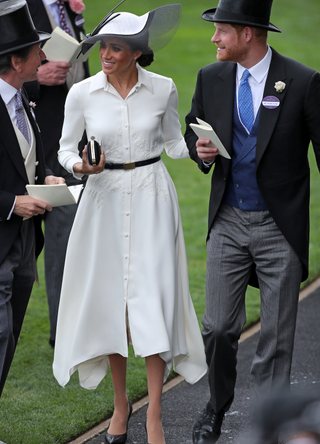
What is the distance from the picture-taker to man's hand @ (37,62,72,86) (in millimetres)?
5507

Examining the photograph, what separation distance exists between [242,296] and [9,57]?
6.31 feet

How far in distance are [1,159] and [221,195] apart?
126 centimetres


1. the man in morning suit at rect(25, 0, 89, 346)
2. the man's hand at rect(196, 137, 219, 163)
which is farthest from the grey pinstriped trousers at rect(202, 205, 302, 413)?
the man in morning suit at rect(25, 0, 89, 346)

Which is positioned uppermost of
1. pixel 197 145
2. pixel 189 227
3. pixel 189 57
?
pixel 197 145

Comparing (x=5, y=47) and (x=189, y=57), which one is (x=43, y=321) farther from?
(x=189, y=57)

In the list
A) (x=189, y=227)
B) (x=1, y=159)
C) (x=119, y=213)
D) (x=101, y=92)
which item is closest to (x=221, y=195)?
(x=119, y=213)

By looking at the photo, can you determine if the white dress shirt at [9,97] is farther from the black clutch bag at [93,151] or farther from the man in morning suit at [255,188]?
the man in morning suit at [255,188]

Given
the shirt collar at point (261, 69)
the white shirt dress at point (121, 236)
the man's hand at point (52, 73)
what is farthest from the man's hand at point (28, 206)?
the man's hand at point (52, 73)

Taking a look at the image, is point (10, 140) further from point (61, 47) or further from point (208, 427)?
point (208, 427)

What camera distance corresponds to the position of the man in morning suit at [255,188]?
3.96m

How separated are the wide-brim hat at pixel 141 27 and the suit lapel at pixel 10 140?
0.63 meters

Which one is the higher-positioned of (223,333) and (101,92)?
(101,92)

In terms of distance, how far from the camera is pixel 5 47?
3.88 m

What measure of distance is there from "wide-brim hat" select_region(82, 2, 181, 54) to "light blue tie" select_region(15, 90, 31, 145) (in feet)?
1.65
